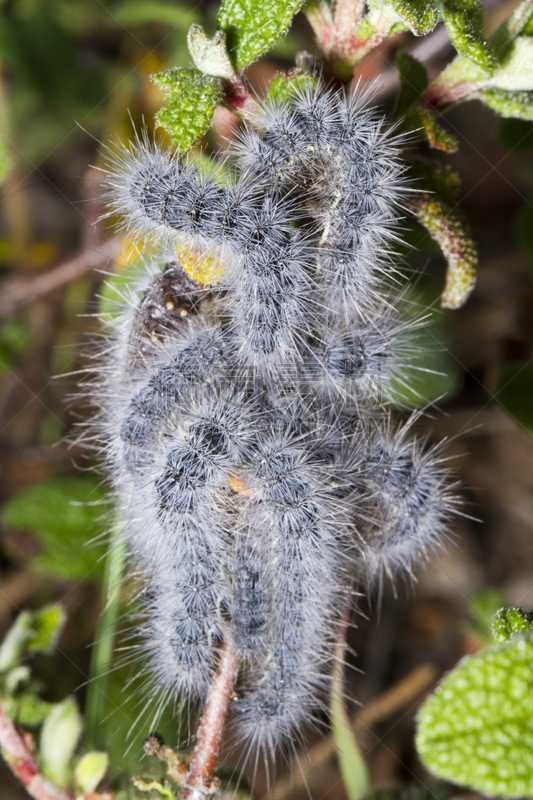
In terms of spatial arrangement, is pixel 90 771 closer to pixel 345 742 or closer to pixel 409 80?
pixel 345 742

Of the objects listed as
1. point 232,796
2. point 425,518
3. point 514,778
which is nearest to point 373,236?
point 425,518

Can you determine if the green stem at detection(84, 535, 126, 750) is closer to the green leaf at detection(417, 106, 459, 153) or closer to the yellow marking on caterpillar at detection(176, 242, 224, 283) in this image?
the yellow marking on caterpillar at detection(176, 242, 224, 283)

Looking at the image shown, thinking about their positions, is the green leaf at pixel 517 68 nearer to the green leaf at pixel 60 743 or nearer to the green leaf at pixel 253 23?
the green leaf at pixel 253 23

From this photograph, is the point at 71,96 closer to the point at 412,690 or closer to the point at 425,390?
the point at 425,390

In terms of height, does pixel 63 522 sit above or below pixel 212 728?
below

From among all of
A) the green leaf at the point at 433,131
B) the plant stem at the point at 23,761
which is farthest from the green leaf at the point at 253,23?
the plant stem at the point at 23,761

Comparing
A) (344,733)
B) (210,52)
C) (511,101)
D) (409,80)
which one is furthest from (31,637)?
(511,101)
